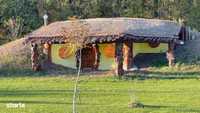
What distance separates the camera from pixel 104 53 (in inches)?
1817

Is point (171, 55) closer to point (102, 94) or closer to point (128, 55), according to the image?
point (128, 55)

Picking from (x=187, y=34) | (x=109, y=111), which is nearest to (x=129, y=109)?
(x=109, y=111)

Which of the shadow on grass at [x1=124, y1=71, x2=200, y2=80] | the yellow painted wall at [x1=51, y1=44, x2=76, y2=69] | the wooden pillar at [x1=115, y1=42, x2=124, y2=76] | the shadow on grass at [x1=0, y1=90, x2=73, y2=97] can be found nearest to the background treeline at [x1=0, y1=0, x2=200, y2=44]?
the yellow painted wall at [x1=51, y1=44, x2=76, y2=69]

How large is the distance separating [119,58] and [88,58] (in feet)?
19.0

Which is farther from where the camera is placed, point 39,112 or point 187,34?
point 187,34

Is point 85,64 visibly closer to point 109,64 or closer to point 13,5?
point 109,64

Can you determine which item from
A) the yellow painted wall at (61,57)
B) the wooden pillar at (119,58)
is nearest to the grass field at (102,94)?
the wooden pillar at (119,58)

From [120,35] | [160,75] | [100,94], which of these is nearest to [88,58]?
[120,35]

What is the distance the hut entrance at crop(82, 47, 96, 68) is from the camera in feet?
153

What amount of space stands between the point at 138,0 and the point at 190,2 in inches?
214

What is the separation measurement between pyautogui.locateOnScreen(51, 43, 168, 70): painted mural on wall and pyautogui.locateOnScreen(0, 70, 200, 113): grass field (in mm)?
5057

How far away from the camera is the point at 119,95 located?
29984 mm

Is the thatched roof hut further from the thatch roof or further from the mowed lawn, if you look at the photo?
the mowed lawn

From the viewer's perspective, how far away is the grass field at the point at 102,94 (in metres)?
24.2
